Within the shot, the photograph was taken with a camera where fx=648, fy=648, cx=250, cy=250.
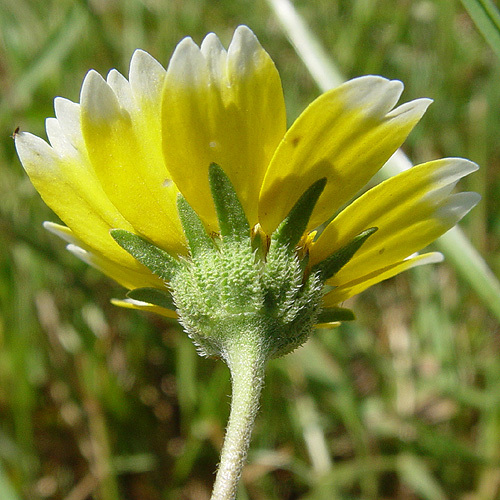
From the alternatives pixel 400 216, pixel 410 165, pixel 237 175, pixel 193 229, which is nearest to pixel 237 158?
pixel 237 175

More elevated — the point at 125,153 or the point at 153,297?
the point at 125,153

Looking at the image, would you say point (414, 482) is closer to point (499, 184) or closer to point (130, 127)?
point (499, 184)

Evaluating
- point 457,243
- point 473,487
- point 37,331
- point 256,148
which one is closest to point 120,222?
point 256,148

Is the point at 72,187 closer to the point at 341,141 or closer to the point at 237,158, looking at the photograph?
the point at 237,158

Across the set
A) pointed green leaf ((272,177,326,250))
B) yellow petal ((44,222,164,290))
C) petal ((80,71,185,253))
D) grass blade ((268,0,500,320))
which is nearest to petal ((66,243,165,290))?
yellow petal ((44,222,164,290))

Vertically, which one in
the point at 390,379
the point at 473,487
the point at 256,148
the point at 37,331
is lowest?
the point at 473,487
